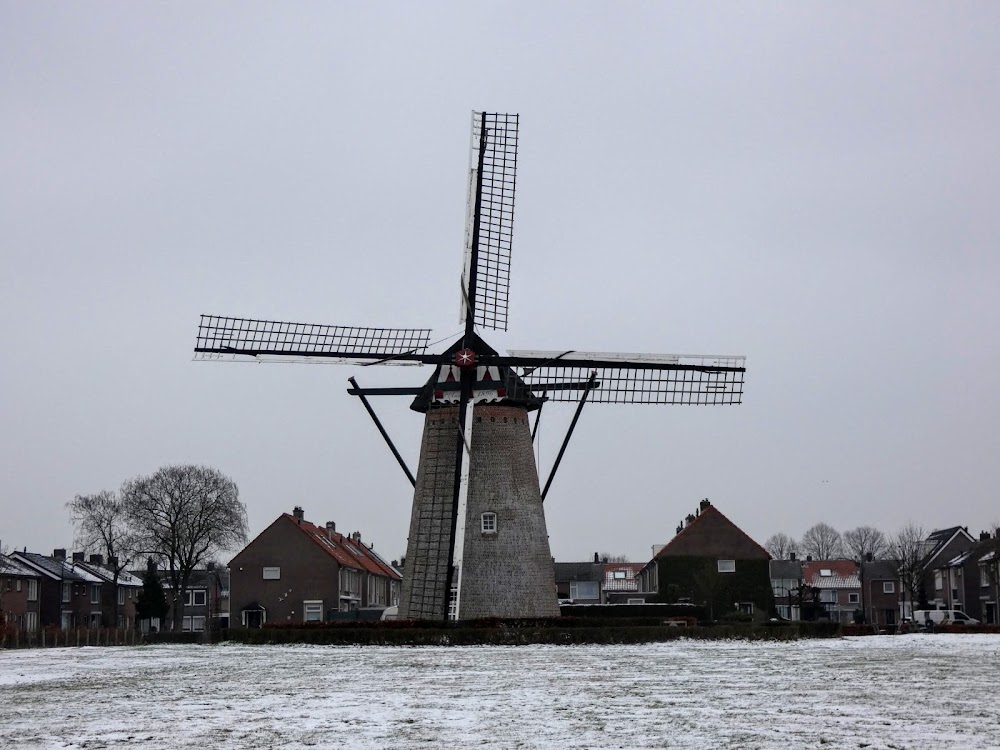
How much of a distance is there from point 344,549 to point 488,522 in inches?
1591

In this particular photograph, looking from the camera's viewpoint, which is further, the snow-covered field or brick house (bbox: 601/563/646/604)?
brick house (bbox: 601/563/646/604)

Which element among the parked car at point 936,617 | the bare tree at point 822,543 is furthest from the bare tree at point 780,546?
the parked car at point 936,617

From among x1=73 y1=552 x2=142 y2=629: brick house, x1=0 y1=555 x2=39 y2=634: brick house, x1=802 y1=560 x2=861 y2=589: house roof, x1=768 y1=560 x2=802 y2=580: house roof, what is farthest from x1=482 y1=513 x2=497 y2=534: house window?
x1=802 y1=560 x2=861 y2=589: house roof

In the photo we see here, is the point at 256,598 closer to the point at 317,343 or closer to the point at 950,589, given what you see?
the point at 317,343

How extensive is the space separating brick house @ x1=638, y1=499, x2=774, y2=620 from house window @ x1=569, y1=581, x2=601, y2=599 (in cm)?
1975

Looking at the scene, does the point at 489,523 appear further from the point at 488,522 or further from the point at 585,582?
the point at 585,582

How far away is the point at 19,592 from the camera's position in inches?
3194

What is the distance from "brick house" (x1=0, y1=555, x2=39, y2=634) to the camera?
78.2 meters

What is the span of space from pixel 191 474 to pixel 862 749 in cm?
6568

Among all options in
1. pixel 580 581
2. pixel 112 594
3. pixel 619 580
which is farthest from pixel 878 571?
pixel 112 594

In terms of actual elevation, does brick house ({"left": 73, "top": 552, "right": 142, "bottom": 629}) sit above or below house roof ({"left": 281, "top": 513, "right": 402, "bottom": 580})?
below

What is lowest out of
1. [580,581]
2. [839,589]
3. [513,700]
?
[513,700]

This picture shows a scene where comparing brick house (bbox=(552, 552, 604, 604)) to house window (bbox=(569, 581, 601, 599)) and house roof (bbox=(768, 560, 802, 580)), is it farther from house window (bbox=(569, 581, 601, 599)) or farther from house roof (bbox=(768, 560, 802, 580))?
house roof (bbox=(768, 560, 802, 580))

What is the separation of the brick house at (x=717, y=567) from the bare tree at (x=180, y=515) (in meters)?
24.9
